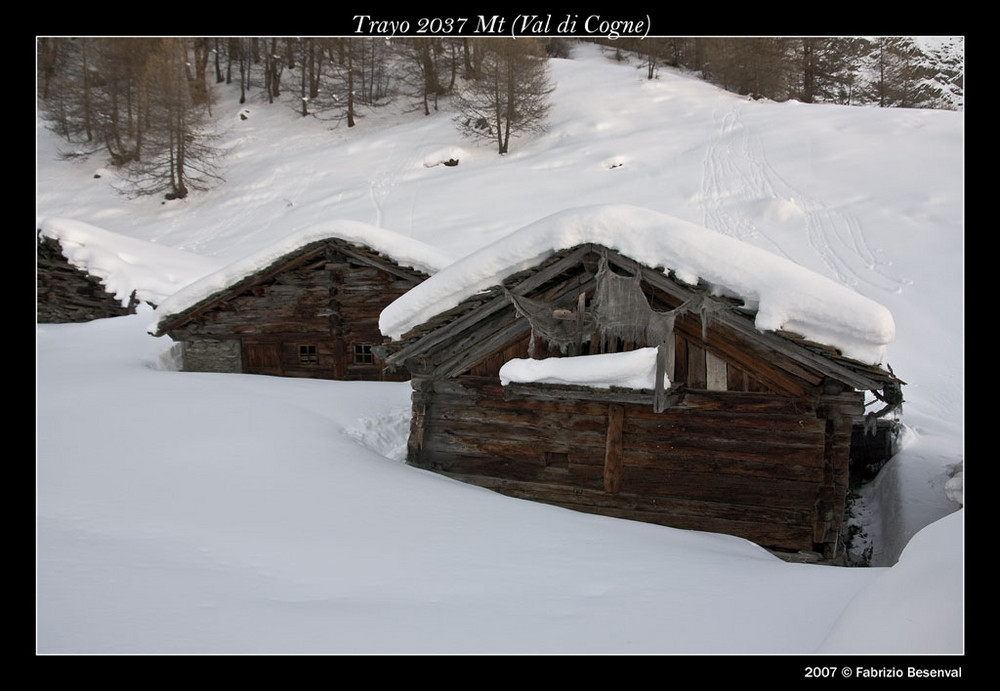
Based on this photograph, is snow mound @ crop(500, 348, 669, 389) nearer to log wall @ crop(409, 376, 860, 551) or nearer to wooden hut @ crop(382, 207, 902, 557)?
wooden hut @ crop(382, 207, 902, 557)

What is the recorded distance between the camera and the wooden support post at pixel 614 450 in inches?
328

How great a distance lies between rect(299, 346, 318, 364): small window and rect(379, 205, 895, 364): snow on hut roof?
7478mm

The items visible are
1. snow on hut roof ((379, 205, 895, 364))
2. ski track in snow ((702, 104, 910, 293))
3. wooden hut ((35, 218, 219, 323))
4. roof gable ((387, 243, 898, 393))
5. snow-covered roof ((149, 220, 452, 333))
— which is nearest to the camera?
snow on hut roof ((379, 205, 895, 364))

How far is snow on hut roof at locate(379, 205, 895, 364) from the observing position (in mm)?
6934

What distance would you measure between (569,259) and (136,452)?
536 cm

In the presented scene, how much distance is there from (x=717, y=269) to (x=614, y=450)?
8.21 feet

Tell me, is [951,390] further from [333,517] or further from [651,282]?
[333,517]

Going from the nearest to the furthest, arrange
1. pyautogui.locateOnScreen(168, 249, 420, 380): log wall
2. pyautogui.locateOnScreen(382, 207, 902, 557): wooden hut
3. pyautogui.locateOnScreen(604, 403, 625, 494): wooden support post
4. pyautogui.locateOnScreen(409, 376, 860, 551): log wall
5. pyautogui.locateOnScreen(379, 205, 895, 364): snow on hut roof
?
pyautogui.locateOnScreen(379, 205, 895, 364): snow on hut roof
pyautogui.locateOnScreen(382, 207, 902, 557): wooden hut
pyautogui.locateOnScreen(409, 376, 860, 551): log wall
pyautogui.locateOnScreen(604, 403, 625, 494): wooden support post
pyautogui.locateOnScreen(168, 249, 420, 380): log wall

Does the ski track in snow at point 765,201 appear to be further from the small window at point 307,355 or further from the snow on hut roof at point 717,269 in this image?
the small window at point 307,355

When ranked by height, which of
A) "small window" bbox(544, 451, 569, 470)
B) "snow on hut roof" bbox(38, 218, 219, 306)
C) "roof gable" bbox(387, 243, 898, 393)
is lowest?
"small window" bbox(544, 451, 569, 470)

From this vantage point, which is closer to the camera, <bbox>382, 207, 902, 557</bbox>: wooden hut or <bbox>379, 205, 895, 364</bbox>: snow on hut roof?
<bbox>379, 205, 895, 364</bbox>: snow on hut roof

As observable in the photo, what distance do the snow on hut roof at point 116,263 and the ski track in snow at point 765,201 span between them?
60.2 feet

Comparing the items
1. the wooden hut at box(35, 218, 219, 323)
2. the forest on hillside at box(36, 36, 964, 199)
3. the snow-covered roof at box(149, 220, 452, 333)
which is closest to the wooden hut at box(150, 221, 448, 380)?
the snow-covered roof at box(149, 220, 452, 333)

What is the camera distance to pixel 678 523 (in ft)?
26.8
